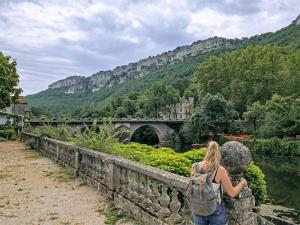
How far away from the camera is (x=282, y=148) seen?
1625 inches

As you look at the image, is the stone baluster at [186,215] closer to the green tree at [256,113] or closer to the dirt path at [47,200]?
the dirt path at [47,200]

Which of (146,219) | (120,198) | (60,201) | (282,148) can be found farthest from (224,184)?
(282,148)

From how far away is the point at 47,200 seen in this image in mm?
8078

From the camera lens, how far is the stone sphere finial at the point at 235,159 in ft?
12.7

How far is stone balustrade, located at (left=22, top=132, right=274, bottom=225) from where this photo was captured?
399 centimetres

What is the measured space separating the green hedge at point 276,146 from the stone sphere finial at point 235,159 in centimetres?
3840

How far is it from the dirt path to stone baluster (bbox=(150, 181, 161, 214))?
109 cm

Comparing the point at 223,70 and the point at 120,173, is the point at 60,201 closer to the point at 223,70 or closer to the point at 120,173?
the point at 120,173

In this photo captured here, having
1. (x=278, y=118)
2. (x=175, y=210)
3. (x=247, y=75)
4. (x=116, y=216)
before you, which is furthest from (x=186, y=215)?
(x=247, y=75)

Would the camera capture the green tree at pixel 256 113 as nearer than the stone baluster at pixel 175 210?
No

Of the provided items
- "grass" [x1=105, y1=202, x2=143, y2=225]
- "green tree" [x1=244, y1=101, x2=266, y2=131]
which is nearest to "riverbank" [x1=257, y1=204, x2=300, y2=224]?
"grass" [x1=105, y1=202, x2=143, y2=225]

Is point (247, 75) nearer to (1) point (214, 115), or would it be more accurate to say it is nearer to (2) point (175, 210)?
(1) point (214, 115)

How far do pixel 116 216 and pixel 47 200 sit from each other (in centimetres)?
225

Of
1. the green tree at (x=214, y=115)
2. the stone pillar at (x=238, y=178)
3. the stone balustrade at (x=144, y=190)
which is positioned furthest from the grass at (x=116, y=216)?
the green tree at (x=214, y=115)
